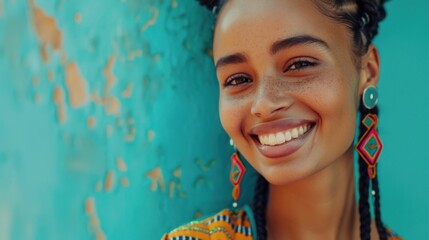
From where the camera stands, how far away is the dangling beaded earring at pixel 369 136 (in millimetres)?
1570

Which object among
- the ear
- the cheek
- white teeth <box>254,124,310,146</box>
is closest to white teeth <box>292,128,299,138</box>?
white teeth <box>254,124,310,146</box>

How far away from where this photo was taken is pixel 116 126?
1.59m

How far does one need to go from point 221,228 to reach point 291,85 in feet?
1.35

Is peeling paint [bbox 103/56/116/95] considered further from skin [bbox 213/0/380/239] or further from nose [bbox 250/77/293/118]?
nose [bbox 250/77/293/118]

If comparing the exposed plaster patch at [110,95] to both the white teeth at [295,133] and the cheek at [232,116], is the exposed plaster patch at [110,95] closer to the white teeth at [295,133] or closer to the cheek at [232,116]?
the cheek at [232,116]

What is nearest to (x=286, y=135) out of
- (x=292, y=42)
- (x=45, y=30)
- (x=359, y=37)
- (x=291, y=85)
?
(x=291, y=85)

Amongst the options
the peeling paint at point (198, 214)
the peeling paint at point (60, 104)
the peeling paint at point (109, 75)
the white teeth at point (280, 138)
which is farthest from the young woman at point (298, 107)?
the peeling paint at point (60, 104)

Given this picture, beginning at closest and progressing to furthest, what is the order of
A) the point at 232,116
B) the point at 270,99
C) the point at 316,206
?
the point at 270,99, the point at 232,116, the point at 316,206

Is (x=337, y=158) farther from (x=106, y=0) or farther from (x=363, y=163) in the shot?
(x=106, y=0)

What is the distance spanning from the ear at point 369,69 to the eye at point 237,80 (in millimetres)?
303

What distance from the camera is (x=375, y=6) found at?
1.58 meters

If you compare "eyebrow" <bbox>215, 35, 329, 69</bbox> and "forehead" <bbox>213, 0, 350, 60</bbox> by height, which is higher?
"forehead" <bbox>213, 0, 350, 60</bbox>

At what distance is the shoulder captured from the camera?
1529mm

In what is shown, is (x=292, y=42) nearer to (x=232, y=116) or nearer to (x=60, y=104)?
(x=232, y=116)
